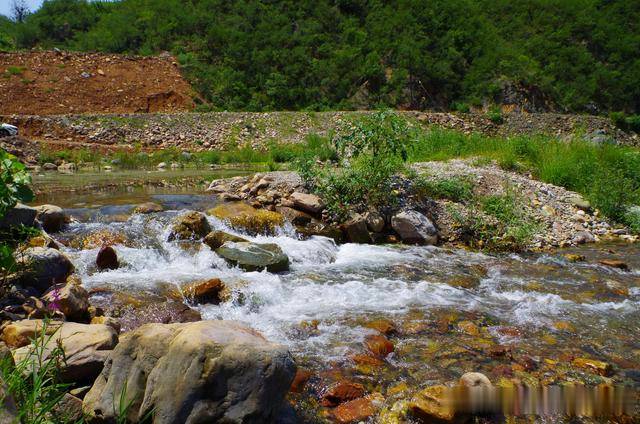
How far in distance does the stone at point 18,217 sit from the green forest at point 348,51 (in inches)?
941

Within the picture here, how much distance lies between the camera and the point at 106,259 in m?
5.68

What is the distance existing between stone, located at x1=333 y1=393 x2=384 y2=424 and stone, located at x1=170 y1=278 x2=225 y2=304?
228cm

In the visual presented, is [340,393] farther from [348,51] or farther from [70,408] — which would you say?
[348,51]

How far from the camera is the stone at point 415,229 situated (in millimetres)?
7617

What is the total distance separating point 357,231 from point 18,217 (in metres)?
4.58

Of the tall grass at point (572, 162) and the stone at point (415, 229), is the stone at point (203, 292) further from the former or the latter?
the tall grass at point (572, 162)

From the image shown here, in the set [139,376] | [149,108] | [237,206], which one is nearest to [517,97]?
[149,108]

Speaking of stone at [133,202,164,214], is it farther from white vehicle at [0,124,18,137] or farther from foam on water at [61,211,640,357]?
white vehicle at [0,124,18,137]

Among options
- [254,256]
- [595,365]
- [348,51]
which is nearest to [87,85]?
[348,51]

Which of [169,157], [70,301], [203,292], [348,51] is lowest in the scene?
[203,292]

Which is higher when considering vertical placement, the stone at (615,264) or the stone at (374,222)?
the stone at (374,222)

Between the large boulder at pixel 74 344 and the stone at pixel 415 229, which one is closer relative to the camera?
the large boulder at pixel 74 344

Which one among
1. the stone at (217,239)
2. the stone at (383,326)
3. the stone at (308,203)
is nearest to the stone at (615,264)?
the stone at (383,326)

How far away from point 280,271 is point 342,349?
7.52ft
